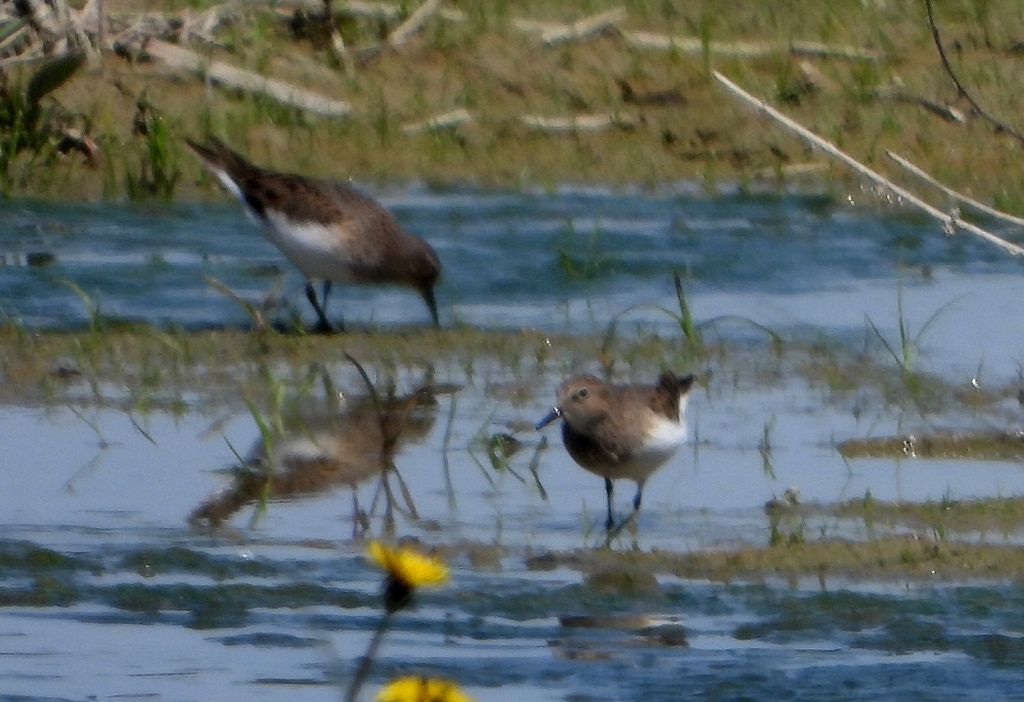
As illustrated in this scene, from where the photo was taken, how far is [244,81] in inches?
464

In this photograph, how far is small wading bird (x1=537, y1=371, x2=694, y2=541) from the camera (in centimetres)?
665

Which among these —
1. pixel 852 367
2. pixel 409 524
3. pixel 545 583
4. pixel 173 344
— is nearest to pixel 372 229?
pixel 173 344

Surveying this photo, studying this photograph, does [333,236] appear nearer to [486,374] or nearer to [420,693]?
[486,374]

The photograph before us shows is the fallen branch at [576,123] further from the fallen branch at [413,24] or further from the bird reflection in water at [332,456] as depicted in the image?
the bird reflection in water at [332,456]

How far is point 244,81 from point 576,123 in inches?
64.9

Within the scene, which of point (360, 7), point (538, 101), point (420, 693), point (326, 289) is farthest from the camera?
point (360, 7)

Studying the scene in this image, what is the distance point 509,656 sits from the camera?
17.4 ft

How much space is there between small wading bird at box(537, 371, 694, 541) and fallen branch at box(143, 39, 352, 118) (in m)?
4.96

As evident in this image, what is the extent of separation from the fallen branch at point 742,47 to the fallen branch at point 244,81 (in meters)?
1.71

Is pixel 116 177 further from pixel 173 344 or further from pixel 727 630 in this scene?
pixel 727 630

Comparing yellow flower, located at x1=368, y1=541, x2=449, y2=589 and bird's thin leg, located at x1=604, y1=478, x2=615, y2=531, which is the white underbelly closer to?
bird's thin leg, located at x1=604, y1=478, x2=615, y2=531

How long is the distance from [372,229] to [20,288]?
56.7 inches

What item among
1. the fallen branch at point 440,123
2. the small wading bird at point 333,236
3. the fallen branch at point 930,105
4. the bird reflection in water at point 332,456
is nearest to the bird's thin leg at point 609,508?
the bird reflection in water at point 332,456

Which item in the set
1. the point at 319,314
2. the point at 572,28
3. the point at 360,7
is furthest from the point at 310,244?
the point at 572,28
